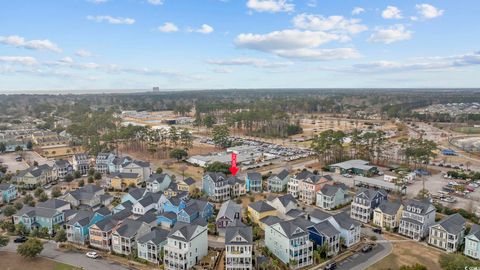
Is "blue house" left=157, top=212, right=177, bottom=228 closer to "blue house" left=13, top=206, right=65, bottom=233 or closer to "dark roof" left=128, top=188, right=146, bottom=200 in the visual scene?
"dark roof" left=128, top=188, right=146, bottom=200

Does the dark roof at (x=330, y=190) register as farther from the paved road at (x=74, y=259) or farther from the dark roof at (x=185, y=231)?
the paved road at (x=74, y=259)

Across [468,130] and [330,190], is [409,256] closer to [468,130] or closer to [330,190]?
[330,190]

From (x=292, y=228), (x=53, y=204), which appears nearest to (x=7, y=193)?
(x=53, y=204)

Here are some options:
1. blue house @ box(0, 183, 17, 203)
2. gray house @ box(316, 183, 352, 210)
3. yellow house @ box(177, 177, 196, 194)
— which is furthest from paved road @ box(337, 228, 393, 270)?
blue house @ box(0, 183, 17, 203)

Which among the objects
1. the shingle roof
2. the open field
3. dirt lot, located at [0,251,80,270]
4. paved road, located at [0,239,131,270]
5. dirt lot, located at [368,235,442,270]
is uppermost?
the open field

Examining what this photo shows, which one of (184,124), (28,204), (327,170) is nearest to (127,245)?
(28,204)
